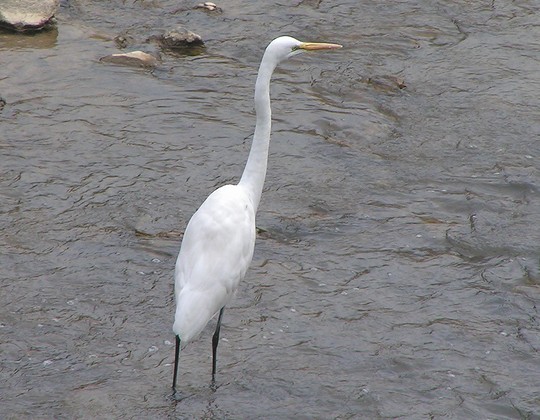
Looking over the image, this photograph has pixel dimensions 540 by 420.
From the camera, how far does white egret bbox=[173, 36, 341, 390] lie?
16.1ft

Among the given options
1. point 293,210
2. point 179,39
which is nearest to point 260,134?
point 293,210

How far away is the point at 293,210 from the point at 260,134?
4.79ft

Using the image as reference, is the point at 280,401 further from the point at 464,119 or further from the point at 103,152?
the point at 464,119

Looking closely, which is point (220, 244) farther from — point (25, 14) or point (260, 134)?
point (25, 14)

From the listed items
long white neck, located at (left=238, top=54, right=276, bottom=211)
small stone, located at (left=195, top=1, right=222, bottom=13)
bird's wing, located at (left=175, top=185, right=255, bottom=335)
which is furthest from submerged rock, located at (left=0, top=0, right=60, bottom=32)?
bird's wing, located at (left=175, top=185, right=255, bottom=335)

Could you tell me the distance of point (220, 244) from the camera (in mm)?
5219

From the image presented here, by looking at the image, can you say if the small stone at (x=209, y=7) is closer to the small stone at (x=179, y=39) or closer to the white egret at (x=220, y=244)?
the small stone at (x=179, y=39)

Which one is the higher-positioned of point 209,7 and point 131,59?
point 209,7

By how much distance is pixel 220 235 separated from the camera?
5.23 meters

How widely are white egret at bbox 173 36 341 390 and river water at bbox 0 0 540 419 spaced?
47 cm

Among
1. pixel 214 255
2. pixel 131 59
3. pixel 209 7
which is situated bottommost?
pixel 131 59

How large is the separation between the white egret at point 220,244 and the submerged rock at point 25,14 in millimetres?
4002

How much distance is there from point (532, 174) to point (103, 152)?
3039 millimetres

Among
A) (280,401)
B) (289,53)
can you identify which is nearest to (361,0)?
(289,53)
